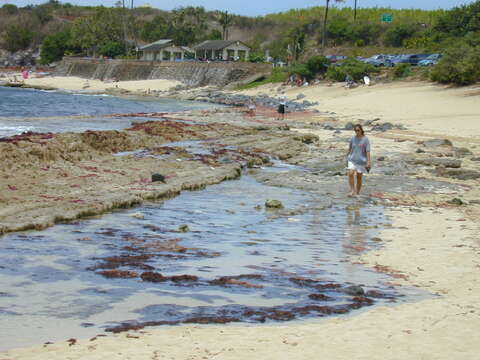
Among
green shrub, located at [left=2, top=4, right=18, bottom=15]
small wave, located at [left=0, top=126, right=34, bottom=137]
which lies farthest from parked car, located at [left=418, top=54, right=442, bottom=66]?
green shrub, located at [left=2, top=4, right=18, bottom=15]

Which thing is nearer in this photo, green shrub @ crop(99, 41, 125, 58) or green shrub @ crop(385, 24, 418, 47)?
green shrub @ crop(385, 24, 418, 47)

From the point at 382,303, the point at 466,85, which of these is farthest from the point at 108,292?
the point at 466,85

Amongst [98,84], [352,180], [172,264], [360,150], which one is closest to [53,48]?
[98,84]

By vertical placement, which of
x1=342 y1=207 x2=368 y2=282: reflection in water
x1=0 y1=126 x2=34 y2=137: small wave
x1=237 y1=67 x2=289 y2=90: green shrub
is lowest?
x1=342 y1=207 x2=368 y2=282: reflection in water

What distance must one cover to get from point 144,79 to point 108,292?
3204 inches

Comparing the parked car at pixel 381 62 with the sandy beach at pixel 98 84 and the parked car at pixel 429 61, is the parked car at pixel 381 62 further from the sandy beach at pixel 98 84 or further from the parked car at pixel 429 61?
the sandy beach at pixel 98 84

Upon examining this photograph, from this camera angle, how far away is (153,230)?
10492mm

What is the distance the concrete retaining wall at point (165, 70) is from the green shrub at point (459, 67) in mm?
30429

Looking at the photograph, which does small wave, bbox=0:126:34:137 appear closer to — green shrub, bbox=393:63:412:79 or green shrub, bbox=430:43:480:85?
green shrub, bbox=430:43:480:85

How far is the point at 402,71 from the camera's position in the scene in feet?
172

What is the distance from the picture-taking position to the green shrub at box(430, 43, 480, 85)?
40969mm

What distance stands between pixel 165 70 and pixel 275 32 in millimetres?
35207

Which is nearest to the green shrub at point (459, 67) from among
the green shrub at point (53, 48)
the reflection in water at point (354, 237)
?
the reflection in water at point (354, 237)

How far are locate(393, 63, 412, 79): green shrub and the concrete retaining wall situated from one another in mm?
22054
